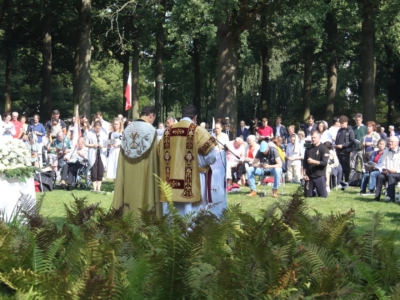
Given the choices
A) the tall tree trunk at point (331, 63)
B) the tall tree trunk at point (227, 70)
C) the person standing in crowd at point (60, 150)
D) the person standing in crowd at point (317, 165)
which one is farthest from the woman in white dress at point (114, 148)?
the tall tree trunk at point (331, 63)

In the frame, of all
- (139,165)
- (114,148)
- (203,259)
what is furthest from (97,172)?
(203,259)

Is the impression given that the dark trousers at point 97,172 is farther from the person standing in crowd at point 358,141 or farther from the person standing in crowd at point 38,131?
the person standing in crowd at point 358,141

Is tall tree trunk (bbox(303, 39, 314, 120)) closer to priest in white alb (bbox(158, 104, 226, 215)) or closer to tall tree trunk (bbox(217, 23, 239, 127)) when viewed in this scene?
tall tree trunk (bbox(217, 23, 239, 127))

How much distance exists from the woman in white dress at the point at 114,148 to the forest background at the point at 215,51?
26.9ft

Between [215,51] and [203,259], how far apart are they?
4104 cm

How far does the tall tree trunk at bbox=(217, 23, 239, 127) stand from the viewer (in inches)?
1099

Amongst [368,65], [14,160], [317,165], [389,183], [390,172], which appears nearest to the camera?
[14,160]

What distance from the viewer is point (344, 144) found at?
20.3m

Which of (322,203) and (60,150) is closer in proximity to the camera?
(322,203)

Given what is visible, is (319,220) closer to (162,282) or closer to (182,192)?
(162,282)

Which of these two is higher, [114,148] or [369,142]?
[369,142]

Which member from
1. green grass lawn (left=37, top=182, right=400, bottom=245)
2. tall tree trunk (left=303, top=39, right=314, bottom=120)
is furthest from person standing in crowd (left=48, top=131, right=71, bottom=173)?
tall tree trunk (left=303, top=39, right=314, bottom=120)

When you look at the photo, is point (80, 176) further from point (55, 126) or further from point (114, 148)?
point (55, 126)

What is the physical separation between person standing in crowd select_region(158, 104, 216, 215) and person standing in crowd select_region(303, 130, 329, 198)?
7050mm
